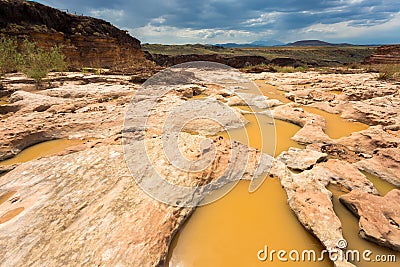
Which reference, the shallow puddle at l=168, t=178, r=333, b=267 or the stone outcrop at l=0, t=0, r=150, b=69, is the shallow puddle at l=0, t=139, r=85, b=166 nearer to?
the shallow puddle at l=168, t=178, r=333, b=267

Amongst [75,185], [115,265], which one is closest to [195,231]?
[115,265]

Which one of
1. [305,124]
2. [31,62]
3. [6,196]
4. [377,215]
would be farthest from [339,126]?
[31,62]

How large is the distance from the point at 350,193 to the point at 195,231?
1792 millimetres

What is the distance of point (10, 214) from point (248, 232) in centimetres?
226

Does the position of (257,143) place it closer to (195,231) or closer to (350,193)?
(350,193)

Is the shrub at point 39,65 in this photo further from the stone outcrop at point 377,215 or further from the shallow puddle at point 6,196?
the stone outcrop at point 377,215

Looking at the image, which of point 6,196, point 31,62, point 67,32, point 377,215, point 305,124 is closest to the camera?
point 377,215

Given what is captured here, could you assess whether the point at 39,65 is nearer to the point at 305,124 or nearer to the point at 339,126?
the point at 305,124

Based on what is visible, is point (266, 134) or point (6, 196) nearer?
point (6, 196)

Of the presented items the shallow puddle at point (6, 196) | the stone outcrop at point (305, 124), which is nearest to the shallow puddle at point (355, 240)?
the stone outcrop at point (305, 124)

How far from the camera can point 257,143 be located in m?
3.90

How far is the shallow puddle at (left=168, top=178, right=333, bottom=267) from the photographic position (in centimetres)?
182

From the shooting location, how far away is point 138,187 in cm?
234

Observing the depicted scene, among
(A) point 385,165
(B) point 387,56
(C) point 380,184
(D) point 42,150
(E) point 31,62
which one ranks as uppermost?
(E) point 31,62
